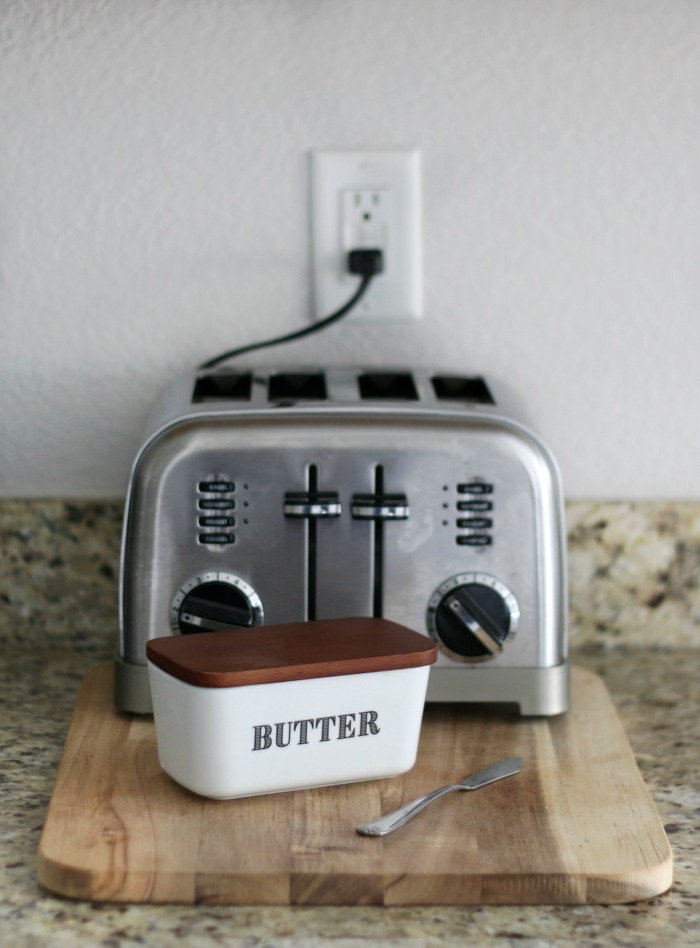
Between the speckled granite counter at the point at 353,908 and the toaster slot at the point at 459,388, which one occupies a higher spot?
the toaster slot at the point at 459,388

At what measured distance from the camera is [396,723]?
2.22 feet

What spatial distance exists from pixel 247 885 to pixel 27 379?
593 millimetres

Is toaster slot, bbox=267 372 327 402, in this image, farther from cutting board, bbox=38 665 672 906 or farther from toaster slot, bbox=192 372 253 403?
cutting board, bbox=38 665 672 906

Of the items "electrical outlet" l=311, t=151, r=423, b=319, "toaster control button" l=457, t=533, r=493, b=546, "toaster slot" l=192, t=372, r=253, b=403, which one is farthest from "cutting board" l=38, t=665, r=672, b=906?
"electrical outlet" l=311, t=151, r=423, b=319

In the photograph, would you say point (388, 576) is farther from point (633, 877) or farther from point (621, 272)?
point (621, 272)

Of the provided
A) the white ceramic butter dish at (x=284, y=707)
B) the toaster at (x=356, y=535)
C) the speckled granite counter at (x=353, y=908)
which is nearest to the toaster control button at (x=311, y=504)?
the toaster at (x=356, y=535)

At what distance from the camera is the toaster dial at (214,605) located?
2.52 feet

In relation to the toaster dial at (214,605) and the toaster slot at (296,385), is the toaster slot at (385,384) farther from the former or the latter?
the toaster dial at (214,605)

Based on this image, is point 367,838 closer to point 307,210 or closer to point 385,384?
point 385,384

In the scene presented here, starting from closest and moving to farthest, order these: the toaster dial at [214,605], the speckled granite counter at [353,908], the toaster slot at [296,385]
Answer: the speckled granite counter at [353,908] → the toaster dial at [214,605] → the toaster slot at [296,385]

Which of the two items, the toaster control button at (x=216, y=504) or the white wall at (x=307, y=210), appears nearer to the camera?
the toaster control button at (x=216, y=504)

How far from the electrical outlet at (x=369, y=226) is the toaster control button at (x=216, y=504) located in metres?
0.30

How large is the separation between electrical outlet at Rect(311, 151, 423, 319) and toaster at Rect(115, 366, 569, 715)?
9.6 inches

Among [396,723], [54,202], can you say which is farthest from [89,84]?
[396,723]
